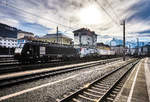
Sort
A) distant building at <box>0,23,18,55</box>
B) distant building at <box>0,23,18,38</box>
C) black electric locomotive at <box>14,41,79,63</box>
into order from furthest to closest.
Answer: distant building at <box>0,23,18,38</box> → distant building at <box>0,23,18,55</box> → black electric locomotive at <box>14,41,79,63</box>

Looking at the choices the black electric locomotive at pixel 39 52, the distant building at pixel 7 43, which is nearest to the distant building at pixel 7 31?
the distant building at pixel 7 43

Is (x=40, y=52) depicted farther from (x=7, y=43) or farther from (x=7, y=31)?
(x=7, y=31)

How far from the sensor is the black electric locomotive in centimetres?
1441

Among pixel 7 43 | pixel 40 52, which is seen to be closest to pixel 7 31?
pixel 7 43

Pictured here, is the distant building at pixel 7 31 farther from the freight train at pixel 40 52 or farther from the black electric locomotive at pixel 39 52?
the black electric locomotive at pixel 39 52

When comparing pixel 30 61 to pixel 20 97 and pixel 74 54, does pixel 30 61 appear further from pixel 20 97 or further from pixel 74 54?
pixel 74 54

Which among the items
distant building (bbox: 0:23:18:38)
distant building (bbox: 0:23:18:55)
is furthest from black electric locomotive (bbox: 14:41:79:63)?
distant building (bbox: 0:23:18:38)

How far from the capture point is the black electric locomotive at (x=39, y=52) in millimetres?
14406

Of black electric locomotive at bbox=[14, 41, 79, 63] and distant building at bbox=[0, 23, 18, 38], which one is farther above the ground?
distant building at bbox=[0, 23, 18, 38]

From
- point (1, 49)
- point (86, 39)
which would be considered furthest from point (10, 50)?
point (86, 39)

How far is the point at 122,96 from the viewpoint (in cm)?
531

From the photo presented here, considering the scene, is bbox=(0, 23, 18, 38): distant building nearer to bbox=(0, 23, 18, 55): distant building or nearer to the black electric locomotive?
bbox=(0, 23, 18, 55): distant building

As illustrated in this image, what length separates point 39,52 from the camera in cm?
1672

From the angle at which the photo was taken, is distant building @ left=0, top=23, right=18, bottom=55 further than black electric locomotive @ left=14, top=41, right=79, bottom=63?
Yes
